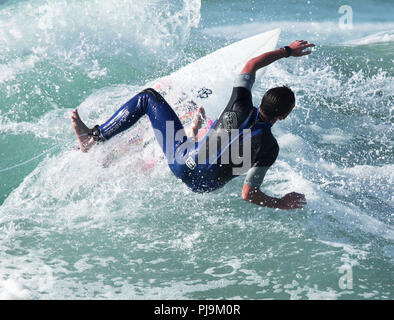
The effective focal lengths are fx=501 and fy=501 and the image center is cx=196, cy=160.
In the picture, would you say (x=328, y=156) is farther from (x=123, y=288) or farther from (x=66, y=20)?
(x=66, y=20)

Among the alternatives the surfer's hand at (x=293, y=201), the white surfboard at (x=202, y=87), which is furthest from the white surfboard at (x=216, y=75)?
the surfer's hand at (x=293, y=201)

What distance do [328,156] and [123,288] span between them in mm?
3414

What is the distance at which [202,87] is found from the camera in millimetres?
5707

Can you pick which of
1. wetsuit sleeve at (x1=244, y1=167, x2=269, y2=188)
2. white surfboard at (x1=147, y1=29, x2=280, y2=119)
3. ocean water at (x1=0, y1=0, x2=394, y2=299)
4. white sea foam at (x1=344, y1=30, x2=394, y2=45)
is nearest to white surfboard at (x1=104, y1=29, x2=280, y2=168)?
white surfboard at (x1=147, y1=29, x2=280, y2=119)

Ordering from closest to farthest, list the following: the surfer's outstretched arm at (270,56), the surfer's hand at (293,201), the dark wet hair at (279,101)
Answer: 1. the dark wet hair at (279,101)
2. the surfer's hand at (293,201)
3. the surfer's outstretched arm at (270,56)

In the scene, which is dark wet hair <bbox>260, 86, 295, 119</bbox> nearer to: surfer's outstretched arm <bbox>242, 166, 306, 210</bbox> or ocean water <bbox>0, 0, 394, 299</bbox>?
surfer's outstretched arm <bbox>242, 166, 306, 210</bbox>

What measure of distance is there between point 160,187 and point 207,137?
1.26 metres

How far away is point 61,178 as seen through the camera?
5.33 meters

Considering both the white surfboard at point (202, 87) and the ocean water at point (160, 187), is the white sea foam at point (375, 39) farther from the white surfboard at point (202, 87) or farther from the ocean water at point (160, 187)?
the white surfboard at point (202, 87)

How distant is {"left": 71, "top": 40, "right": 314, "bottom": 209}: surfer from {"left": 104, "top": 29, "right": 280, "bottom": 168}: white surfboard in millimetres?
988

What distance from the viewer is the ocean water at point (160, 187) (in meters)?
3.94

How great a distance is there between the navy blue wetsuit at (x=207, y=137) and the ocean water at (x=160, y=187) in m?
0.60

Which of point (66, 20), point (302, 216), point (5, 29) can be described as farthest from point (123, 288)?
point (5, 29)

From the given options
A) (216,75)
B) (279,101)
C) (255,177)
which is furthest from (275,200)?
(216,75)
